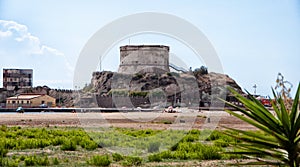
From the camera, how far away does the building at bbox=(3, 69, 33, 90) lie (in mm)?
132613

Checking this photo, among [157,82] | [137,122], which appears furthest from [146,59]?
[137,122]

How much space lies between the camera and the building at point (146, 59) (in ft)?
383

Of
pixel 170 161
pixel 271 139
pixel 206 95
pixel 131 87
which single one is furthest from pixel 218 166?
pixel 131 87

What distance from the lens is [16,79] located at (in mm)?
133875

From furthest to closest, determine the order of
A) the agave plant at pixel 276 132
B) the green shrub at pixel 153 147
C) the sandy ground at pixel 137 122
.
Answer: the sandy ground at pixel 137 122 → the green shrub at pixel 153 147 → the agave plant at pixel 276 132

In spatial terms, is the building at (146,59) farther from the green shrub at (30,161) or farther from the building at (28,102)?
the green shrub at (30,161)

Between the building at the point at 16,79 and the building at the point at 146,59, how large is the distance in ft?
105

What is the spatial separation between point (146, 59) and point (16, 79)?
40.7 meters

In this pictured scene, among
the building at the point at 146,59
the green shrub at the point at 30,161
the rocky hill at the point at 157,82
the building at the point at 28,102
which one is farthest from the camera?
the building at the point at 146,59

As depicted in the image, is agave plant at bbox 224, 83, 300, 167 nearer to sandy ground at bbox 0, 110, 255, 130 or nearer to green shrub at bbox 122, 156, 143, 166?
green shrub at bbox 122, 156, 143, 166

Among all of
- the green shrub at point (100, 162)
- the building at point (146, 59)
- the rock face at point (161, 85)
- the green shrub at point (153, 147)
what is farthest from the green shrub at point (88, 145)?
the building at point (146, 59)

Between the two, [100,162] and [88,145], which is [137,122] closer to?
[88,145]

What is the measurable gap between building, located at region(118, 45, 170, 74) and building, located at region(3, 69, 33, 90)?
105 feet

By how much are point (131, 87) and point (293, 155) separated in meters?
108
